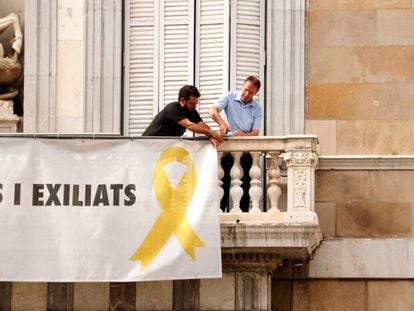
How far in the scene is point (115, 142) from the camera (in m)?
25.0

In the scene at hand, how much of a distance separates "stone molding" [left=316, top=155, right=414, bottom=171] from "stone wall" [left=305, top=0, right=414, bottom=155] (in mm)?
178

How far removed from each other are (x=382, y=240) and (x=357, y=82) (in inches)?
70.0

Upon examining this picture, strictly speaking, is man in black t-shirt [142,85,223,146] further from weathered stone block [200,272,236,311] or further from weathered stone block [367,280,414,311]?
weathered stone block [367,280,414,311]

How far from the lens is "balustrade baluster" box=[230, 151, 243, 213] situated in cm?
2491

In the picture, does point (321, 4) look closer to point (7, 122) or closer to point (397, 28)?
point (397, 28)

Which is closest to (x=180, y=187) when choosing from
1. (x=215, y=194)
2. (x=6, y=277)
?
(x=215, y=194)

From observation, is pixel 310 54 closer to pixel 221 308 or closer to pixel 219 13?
pixel 219 13

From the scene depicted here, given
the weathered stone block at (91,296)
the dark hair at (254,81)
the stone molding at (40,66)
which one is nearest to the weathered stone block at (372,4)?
the dark hair at (254,81)

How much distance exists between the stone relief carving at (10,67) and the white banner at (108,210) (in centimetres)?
161

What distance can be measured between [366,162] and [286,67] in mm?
1412

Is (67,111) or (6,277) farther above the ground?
(67,111)

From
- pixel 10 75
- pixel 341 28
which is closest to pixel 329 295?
pixel 341 28

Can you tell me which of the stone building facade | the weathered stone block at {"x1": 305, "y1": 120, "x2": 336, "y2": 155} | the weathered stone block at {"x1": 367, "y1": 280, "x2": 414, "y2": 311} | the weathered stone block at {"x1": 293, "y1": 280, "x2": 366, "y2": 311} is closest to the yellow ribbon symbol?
the stone building facade

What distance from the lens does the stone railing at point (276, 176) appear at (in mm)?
24734
